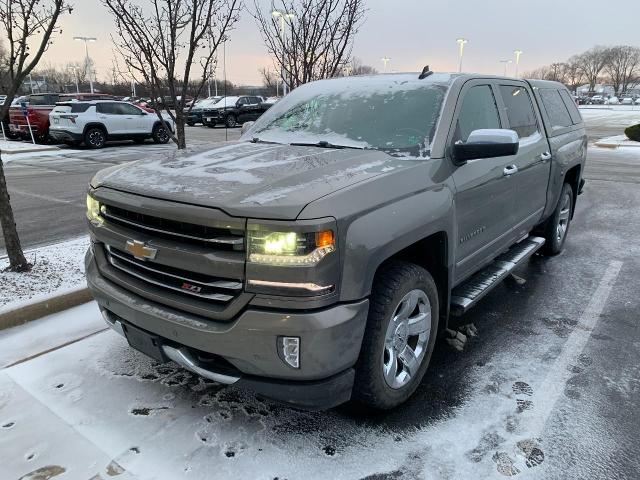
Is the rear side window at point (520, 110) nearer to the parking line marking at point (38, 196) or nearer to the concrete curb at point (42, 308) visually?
the concrete curb at point (42, 308)

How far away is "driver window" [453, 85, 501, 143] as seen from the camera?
3562mm

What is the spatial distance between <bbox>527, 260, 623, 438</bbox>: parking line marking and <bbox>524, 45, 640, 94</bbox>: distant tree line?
11440cm

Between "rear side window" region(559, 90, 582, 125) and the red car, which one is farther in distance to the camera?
the red car

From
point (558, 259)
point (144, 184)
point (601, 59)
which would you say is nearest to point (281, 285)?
point (144, 184)

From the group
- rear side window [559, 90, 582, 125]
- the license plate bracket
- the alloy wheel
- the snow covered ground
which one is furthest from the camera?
the snow covered ground

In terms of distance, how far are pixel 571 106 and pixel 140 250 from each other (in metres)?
5.48

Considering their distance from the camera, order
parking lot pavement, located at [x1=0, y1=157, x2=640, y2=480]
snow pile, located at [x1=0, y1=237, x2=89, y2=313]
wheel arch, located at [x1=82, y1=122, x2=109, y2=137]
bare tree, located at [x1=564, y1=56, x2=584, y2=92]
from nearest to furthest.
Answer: parking lot pavement, located at [x1=0, y1=157, x2=640, y2=480]
snow pile, located at [x1=0, y1=237, x2=89, y2=313]
wheel arch, located at [x1=82, y1=122, x2=109, y2=137]
bare tree, located at [x1=564, y1=56, x2=584, y2=92]

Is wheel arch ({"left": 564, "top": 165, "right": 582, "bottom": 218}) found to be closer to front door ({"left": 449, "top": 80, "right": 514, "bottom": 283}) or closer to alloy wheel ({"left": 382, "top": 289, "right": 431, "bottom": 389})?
front door ({"left": 449, "top": 80, "right": 514, "bottom": 283})

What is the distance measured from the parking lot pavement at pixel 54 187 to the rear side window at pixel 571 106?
417cm

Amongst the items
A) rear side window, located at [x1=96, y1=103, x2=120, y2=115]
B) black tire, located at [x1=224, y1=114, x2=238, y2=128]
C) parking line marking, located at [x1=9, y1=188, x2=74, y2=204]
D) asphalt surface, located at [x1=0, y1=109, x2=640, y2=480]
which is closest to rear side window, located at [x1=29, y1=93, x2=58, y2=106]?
rear side window, located at [x1=96, y1=103, x2=120, y2=115]

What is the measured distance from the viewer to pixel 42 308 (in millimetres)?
4176

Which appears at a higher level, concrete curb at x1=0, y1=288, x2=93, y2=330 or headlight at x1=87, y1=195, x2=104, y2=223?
headlight at x1=87, y1=195, x2=104, y2=223

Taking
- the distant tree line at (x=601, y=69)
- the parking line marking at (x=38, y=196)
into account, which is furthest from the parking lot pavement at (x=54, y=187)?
the distant tree line at (x=601, y=69)

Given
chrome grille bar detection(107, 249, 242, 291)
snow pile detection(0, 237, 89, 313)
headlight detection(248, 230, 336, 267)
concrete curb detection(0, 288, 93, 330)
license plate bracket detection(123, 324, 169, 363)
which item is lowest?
concrete curb detection(0, 288, 93, 330)
